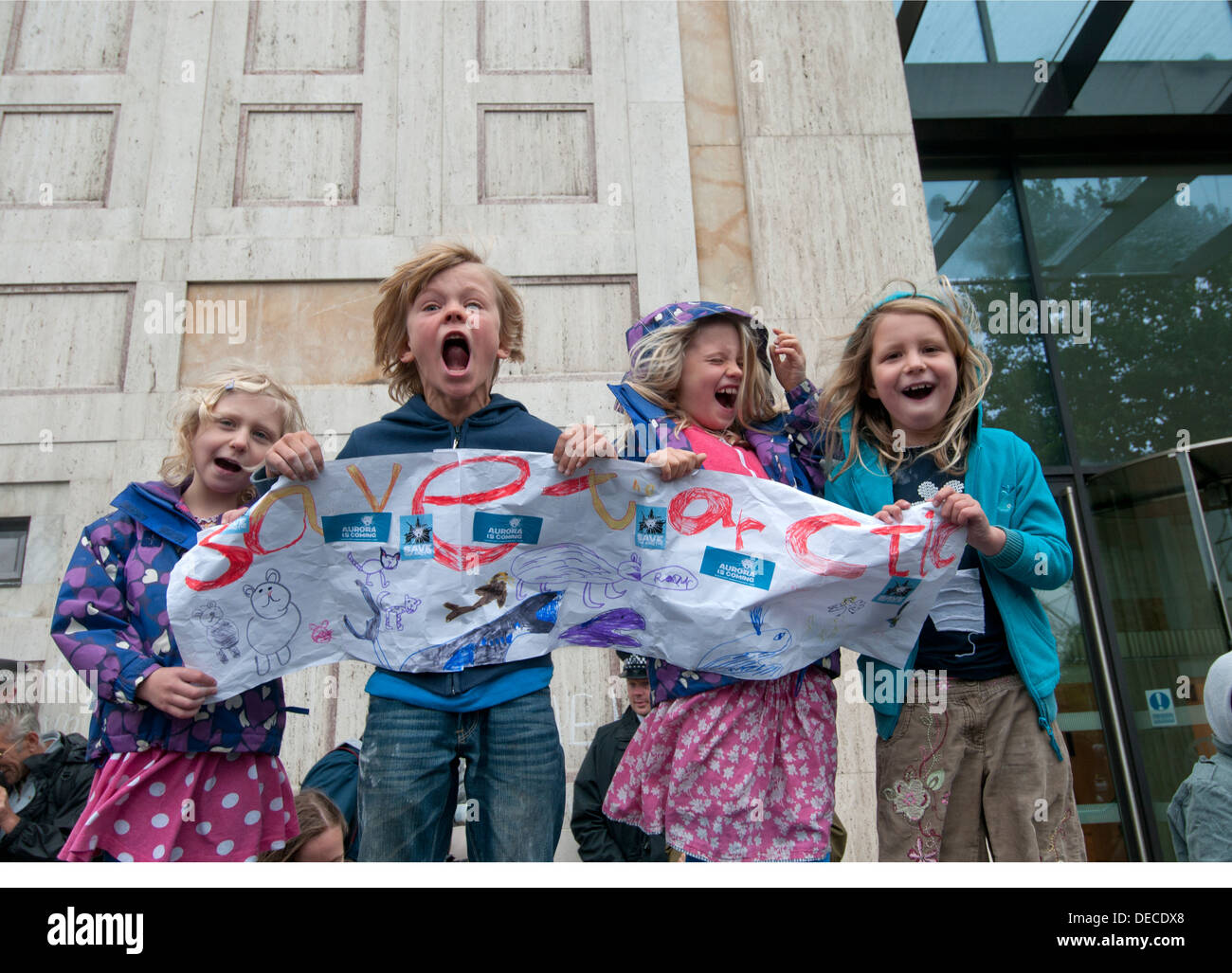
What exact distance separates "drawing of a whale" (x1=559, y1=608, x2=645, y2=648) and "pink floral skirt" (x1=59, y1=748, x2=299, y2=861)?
41.1 inches

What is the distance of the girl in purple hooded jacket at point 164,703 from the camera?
249 centimetres

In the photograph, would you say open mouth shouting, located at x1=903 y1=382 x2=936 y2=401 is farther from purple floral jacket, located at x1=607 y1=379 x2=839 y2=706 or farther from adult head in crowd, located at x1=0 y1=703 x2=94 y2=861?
adult head in crowd, located at x1=0 y1=703 x2=94 y2=861

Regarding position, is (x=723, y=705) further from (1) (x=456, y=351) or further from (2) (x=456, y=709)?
(1) (x=456, y=351)

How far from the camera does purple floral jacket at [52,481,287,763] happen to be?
2521 mm

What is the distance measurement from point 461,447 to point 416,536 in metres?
0.29

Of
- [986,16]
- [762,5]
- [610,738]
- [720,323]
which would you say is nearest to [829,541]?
[720,323]

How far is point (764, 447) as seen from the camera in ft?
9.68

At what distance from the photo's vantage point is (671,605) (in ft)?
8.61

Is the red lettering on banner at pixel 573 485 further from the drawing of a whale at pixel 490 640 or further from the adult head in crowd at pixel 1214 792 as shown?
the adult head in crowd at pixel 1214 792

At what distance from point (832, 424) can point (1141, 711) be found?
14.0 feet

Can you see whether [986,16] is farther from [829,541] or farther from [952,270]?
[829,541]

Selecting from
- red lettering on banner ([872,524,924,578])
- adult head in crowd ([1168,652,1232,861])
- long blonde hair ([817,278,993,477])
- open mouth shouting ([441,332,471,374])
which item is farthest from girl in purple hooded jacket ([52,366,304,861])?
adult head in crowd ([1168,652,1232,861])

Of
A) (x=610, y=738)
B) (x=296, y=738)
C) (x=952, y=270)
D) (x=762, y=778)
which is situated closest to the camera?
(x=762, y=778)

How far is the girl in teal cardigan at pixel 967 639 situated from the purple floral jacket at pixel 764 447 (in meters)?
0.14
